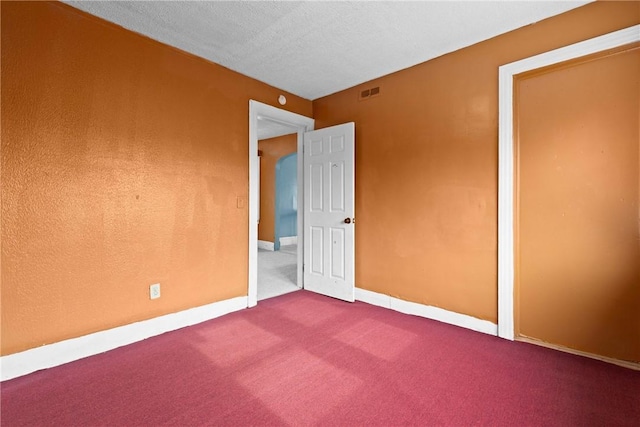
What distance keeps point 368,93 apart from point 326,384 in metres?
3.00

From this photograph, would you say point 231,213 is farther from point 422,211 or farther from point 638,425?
point 638,425

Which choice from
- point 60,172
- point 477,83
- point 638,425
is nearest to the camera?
point 638,425

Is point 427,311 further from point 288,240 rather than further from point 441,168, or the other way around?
point 288,240

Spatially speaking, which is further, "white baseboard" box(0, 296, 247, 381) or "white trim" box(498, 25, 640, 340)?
"white trim" box(498, 25, 640, 340)

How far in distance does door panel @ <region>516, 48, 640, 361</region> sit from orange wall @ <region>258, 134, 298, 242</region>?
5351 millimetres

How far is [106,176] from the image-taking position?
2371 mm

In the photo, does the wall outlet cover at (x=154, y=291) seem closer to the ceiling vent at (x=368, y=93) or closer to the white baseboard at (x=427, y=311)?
the white baseboard at (x=427, y=311)

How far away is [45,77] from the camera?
211cm

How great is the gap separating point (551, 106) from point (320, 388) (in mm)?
2687

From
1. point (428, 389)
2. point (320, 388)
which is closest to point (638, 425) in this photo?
point (428, 389)

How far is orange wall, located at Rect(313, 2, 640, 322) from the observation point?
2531 millimetres

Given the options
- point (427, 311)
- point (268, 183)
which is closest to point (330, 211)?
point (427, 311)

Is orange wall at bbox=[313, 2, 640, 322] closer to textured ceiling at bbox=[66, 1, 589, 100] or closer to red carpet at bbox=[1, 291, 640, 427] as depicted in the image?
textured ceiling at bbox=[66, 1, 589, 100]

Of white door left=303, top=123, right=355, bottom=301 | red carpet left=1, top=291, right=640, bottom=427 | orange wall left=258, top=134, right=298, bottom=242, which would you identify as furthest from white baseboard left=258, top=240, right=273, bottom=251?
red carpet left=1, top=291, right=640, bottom=427
